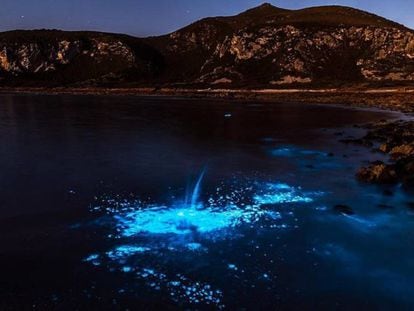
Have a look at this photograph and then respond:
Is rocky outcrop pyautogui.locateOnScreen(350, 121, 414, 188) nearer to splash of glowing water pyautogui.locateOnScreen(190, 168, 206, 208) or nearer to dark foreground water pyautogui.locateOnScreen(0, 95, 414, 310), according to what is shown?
dark foreground water pyautogui.locateOnScreen(0, 95, 414, 310)

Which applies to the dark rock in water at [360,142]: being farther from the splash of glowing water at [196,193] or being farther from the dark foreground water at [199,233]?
the splash of glowing water at [196,193]

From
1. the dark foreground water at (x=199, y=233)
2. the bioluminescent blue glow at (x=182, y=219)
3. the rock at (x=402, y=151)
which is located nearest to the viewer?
the dark foreground water at (x=199, y=233)

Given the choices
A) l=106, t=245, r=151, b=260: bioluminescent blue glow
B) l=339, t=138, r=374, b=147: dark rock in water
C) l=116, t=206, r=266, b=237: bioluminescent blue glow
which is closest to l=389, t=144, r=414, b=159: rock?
l=339, t=138, r=374, b=147: dark rock in water

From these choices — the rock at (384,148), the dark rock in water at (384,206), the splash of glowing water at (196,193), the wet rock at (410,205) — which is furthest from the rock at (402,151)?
the splash of glowing water at (196,193)

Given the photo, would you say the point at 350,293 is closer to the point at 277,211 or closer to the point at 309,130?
the point at 277,211

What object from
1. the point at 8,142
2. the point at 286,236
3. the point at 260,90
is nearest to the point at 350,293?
the point at 286,236

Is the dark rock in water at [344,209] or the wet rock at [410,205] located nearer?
the dark rock in water at [344,209]

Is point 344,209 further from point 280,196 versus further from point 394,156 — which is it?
point 394,156
